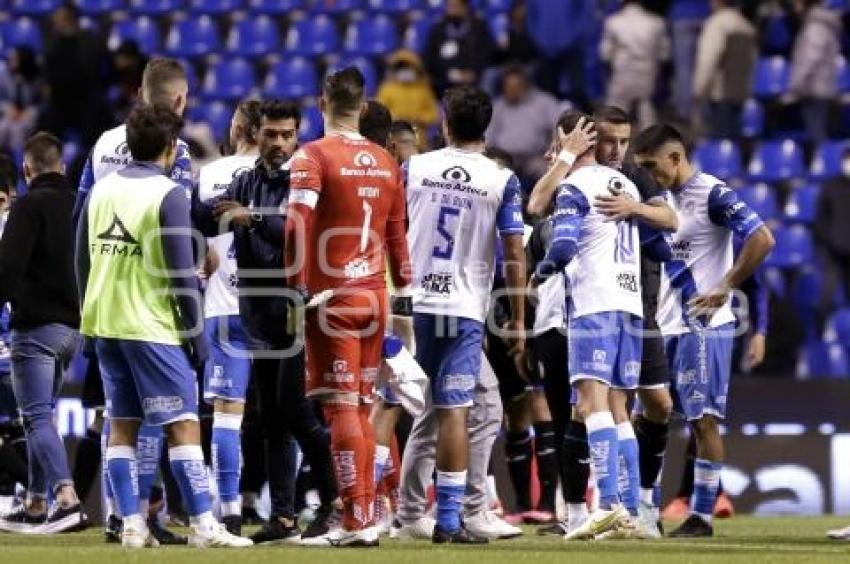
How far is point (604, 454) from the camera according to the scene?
12812 mm

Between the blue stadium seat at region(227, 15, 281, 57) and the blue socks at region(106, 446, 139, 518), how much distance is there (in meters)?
13.9

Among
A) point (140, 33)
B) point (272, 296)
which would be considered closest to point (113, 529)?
point (272, 296)

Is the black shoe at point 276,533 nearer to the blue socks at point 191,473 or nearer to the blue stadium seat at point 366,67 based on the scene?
the blue socks at point 191,473

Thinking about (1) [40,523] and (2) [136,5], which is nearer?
(1) [40,523]

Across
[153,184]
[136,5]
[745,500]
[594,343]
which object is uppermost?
[136,5]

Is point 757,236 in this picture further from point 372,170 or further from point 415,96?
point 415,96

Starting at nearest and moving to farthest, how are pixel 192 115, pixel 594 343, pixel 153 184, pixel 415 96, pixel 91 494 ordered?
pixel 153 184, pixel 594 343, pixel 91 494, pixel 415 96, pixel 192 115

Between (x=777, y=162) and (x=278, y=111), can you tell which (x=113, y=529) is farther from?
(x=777, y=162)

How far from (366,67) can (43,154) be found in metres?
10.8

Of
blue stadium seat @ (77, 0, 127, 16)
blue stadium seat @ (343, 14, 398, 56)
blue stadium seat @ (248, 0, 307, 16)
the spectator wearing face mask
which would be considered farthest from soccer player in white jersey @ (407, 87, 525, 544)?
blue stadium seat @ (77, 0, 127, 16)

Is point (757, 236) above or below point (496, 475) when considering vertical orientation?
above

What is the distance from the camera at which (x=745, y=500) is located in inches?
704

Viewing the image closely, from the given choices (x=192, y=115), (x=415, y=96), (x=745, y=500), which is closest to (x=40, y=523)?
(x=745, y=500)

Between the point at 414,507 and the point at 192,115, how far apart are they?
12271 millimetres
